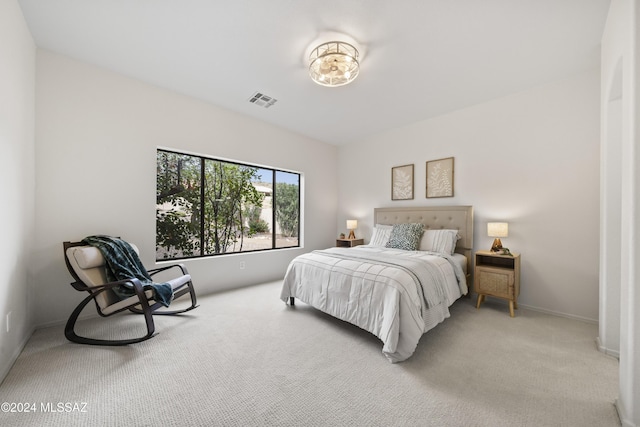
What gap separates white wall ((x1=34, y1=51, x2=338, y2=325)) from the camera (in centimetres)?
255

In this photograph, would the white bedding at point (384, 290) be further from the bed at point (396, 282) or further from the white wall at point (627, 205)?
the white wall at point (627, 205)

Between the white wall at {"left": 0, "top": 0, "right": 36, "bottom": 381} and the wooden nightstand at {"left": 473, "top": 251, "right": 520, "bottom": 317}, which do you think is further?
the wooden nightstand at {"left": 473, "top": 251, "right": 520, "bottom": 317}

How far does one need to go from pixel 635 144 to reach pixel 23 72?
15.0 ft

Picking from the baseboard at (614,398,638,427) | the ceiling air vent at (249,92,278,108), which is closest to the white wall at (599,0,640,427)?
the baseboard at (614,398,638,427)

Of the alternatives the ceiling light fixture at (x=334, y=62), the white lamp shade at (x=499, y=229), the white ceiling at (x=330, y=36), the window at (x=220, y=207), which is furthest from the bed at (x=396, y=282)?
the ceiling light fixture at (x=334, y=62)

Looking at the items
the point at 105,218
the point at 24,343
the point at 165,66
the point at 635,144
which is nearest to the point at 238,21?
the point at 165,66

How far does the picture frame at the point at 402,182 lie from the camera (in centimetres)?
434

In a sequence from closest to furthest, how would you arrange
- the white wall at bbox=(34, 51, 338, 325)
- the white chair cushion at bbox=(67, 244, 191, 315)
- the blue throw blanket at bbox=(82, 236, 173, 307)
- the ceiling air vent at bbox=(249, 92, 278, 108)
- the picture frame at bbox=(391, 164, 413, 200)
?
the white chair cushion at bbox=(67, 244, 191, 315), the blue throw blanket at bbox=(82, 236, 173, 307), the white wall at bbox=(34, 51, 338, 325), the ceiling air vent at bbox=(249, 92, 278, 108), the picture frame at bbox=(391, 164, 413, 200)

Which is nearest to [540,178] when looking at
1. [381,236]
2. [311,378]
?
[381,236]

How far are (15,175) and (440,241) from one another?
4.55 m

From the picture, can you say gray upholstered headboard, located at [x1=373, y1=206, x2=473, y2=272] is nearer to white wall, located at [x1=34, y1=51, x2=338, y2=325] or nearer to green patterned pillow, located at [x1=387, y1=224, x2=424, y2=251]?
green patterned pillow, located at [x1=387, y1=224, x2=424, y2=251]

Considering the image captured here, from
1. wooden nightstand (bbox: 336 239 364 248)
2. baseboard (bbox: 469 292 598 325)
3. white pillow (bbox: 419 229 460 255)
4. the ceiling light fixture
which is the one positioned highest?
the ceiling light fixture

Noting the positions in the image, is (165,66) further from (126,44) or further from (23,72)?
(23,72)

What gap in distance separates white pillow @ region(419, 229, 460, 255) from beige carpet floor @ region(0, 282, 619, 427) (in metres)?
1.05
